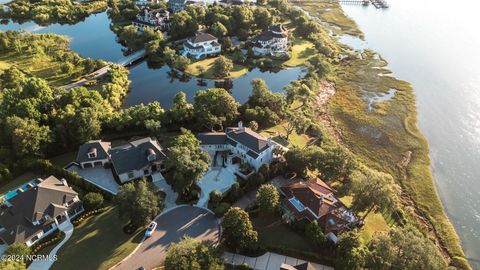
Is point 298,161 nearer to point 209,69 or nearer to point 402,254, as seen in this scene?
point 402,254

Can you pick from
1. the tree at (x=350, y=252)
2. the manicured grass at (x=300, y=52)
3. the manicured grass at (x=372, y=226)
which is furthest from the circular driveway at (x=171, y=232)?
the manicured grass at (x=300, y=52)

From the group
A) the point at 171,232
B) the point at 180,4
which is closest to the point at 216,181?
the point at 171,232

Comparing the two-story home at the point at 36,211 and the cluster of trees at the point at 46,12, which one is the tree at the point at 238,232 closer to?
the two-story home at the point at 36,211

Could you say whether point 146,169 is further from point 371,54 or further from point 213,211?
point 371,54

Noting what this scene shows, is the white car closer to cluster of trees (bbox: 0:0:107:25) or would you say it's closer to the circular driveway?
the circular driveway

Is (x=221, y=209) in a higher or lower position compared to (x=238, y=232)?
lower

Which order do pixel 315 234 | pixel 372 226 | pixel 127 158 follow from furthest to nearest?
1. pixel 127 158
2. pixel 372 226
3. pixel 315 234
